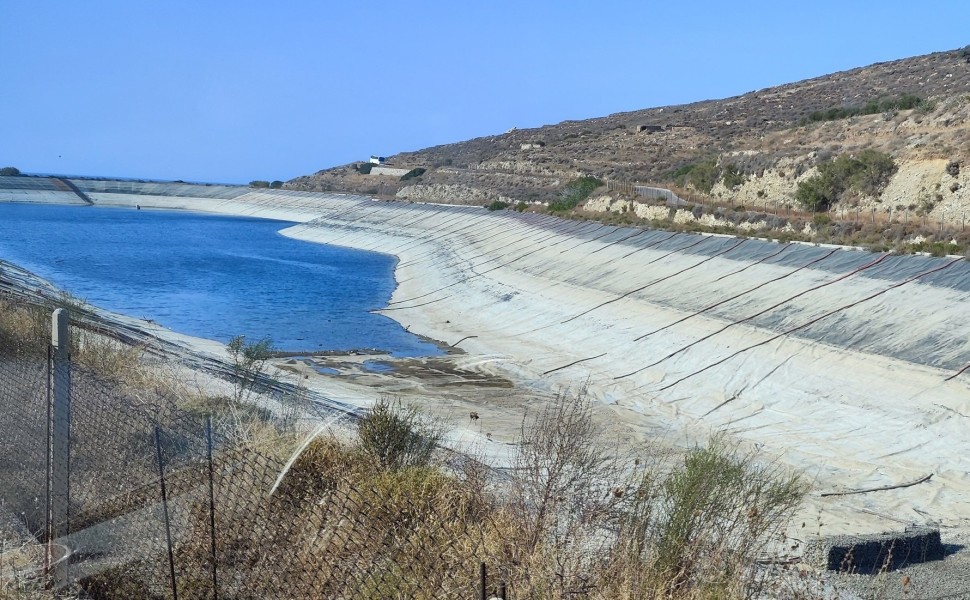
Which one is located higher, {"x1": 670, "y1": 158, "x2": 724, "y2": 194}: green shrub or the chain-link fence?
{"x1": 670, "y1": 158, "x2": 724, "y2": 194}: green shrub

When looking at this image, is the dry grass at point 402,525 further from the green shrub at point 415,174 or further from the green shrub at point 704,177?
the green shrub at point 415,174

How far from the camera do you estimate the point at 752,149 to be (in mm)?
64688

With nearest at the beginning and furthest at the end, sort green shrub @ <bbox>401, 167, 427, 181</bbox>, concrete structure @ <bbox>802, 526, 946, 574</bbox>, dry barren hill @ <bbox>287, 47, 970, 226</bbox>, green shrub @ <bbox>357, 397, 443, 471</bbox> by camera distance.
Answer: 1. concrete structure @ <bbox>802, 526, 946, 574</bbox>
2. green shrub @ <bbox>357, 397, 443, 471</bbox>
3. dry barren hill @ <bbox>287, 47, 970, 226</bbox>
4. green shrub @ <bbox>401, 167, 427, 181</bbox>

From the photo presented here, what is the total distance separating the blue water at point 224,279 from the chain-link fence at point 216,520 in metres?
20.7

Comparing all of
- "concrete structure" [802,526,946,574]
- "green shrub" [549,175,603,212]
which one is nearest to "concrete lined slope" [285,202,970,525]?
"concrete structure" [802,526,946,574]

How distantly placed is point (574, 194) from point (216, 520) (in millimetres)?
55984

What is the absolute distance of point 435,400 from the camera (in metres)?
21.8

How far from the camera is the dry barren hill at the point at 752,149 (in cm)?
4125

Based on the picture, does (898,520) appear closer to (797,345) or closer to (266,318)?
(797,345)

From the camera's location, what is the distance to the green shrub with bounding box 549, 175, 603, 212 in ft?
192

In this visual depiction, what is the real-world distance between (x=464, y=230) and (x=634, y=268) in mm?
26248

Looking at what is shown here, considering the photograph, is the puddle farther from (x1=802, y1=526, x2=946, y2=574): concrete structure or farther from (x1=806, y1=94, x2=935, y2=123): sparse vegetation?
(x1=806, y1=94, x2=935, y2=123): sparse vegetation

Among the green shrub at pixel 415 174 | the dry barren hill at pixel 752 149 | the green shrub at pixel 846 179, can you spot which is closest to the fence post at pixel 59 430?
the dry barren hill at pixel 752 149

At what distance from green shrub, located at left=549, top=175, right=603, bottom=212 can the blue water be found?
36.0 feet
